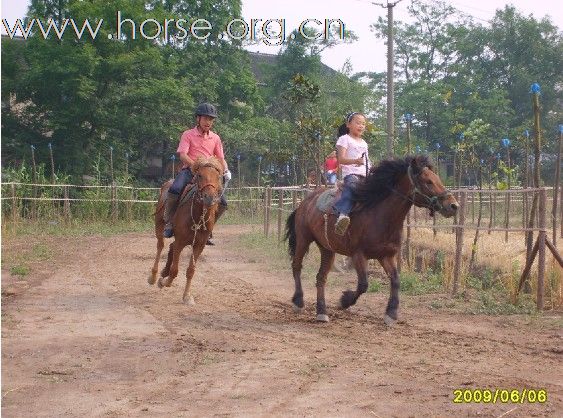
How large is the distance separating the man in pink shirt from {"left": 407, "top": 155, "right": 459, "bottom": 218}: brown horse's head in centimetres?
273

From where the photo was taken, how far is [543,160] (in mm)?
Result: 45656

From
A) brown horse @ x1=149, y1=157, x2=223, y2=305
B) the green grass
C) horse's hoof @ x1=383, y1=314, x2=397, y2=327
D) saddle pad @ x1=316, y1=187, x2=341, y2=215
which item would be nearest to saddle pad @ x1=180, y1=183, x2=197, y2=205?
brown horse @ x1=149, y1=157, x2=223, y2=305

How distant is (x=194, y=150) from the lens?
1070 cm

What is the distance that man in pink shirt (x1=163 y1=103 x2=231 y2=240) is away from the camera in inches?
417

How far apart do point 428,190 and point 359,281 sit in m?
1.24

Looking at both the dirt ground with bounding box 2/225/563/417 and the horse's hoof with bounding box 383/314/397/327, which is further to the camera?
the horse's hoof with bounding box 383/314/397/327

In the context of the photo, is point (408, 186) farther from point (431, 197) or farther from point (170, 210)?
point (170, 210)

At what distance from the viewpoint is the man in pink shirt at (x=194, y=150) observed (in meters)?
10.6

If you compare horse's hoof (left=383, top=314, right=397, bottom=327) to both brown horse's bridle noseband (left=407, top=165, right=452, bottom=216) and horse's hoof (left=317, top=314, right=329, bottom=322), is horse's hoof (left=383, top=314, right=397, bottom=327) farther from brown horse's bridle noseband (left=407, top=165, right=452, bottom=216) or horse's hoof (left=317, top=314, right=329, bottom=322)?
brown horse's bridle noseband (left=407, top=165, right=452, bottom=216)

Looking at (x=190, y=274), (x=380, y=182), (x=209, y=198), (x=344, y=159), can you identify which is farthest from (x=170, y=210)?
(x=380, y=182)

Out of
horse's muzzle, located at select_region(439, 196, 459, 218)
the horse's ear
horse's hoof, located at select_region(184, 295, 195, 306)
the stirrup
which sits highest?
the horse's ear

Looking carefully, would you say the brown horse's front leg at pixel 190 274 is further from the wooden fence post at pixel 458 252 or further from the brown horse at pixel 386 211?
the wooden fence post at pixel 458 252

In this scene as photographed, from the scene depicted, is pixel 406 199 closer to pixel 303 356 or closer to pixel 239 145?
pixel 303 356

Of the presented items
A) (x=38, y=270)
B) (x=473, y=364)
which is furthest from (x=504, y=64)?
(x=473, y=364)
